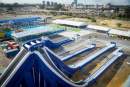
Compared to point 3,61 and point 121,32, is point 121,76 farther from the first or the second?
point 121,32

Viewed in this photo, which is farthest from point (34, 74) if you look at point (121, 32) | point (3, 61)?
point (121, 32)

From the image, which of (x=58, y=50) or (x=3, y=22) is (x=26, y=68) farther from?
(x=3, y=22)

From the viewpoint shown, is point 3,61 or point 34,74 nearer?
point 34,74

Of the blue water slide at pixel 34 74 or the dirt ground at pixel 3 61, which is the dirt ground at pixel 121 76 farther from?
the dirt ground at pixel 3 61

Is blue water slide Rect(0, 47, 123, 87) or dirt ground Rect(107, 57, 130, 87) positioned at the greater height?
blue water slide Rect(0, 47, 123, 87)

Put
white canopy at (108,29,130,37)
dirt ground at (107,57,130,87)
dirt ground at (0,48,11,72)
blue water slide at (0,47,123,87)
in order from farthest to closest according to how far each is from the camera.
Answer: white canopy at (108,29,130,37) → dirt ground at (0,48,11,72) → dirt ground at (107,57,130,87) → blue water slide at (0,47,123,87)

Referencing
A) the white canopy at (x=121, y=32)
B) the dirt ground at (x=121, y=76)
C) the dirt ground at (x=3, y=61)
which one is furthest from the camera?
the white canopy at (x=121, y=32)

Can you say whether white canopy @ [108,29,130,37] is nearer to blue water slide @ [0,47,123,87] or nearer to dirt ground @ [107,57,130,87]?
dirt ground @ [107,57,130,87]

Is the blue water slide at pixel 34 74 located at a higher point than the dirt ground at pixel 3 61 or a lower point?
higher

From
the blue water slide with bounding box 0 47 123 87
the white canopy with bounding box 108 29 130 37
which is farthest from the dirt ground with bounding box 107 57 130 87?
the white canopy with bounding box 108 29 130 37

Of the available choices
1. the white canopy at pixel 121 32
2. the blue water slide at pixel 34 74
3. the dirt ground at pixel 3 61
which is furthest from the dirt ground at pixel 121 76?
the white canopy at pixel 121 32

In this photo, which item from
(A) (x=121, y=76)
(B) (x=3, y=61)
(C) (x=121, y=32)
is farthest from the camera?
(C) (x=121, y=32)

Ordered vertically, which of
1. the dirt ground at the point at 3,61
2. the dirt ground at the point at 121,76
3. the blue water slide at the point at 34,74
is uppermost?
the blue water slide at the point at 34,74

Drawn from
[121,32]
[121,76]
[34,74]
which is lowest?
[121,76]
